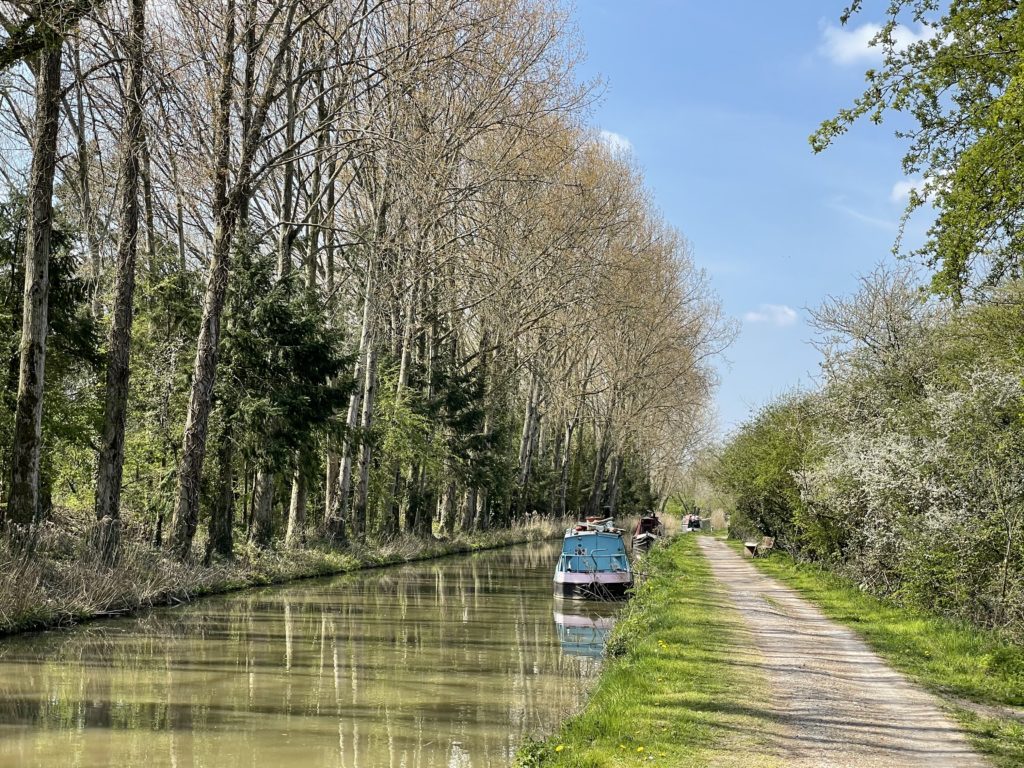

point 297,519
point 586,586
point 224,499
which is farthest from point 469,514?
point 224,499

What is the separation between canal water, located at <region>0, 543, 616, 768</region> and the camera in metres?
9.40

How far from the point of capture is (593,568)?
24672 millimetres

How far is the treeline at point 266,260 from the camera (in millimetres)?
18922

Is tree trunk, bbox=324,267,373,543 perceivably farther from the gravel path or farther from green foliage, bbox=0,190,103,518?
the gravel path

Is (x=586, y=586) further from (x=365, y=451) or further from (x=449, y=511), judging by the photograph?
(x=449, y=511)

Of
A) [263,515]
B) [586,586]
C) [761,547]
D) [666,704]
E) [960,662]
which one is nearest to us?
[666,704]

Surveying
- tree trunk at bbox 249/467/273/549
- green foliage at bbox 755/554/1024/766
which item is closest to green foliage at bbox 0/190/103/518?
tree trunk at bbox 249/467/273/549

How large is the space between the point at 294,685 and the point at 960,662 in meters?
8.44

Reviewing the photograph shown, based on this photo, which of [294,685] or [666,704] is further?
[294,685]

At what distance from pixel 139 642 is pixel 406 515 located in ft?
78.2

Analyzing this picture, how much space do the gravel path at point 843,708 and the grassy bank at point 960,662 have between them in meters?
0.24

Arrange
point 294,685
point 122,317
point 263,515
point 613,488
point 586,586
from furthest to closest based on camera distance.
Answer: point 613,488
point 263,515
point 586,586
point 122,317
point 294,685

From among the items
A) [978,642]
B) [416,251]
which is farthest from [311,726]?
[416,251]

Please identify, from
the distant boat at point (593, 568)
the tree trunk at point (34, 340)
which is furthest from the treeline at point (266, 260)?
the distant boat at point (593, 568)
